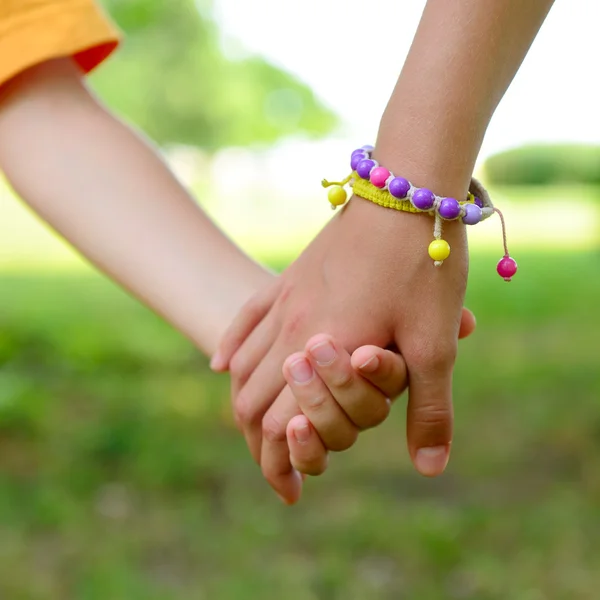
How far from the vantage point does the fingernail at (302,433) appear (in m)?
1.22

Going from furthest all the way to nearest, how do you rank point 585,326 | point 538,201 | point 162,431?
point 538,201, point 585,326, point 162,431

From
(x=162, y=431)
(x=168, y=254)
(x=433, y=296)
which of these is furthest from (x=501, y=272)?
(x=162, y=431)

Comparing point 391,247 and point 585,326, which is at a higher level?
point 391,247

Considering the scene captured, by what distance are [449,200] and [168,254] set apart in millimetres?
526

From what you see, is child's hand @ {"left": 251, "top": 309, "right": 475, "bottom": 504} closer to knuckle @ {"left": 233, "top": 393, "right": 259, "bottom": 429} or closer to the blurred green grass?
knuckle @ {"left": 233, "top": 393, "right": 259, "bottom": 429}

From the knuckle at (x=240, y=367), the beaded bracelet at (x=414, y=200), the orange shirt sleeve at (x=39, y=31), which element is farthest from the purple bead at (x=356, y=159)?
the orange shirt sleeve at (x=39, y=31)

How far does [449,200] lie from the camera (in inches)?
43.6

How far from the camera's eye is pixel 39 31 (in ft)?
4.54

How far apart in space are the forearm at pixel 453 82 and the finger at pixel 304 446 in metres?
0.37

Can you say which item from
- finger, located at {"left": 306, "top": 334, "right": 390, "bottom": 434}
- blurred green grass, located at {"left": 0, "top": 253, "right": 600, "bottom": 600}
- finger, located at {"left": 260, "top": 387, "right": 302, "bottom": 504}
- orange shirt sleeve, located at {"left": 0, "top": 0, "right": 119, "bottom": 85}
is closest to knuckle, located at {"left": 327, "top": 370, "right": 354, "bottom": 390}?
finger, located at {"left": 306, "top": 334, "right": 390, "bottom": 434}

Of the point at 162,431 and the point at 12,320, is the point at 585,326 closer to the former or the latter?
the point at 162,431

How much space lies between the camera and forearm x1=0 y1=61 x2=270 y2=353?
1438 millimetres

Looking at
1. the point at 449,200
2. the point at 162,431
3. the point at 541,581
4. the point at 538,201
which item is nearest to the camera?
the point at 449,200

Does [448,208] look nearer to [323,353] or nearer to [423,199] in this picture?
[423,199]
